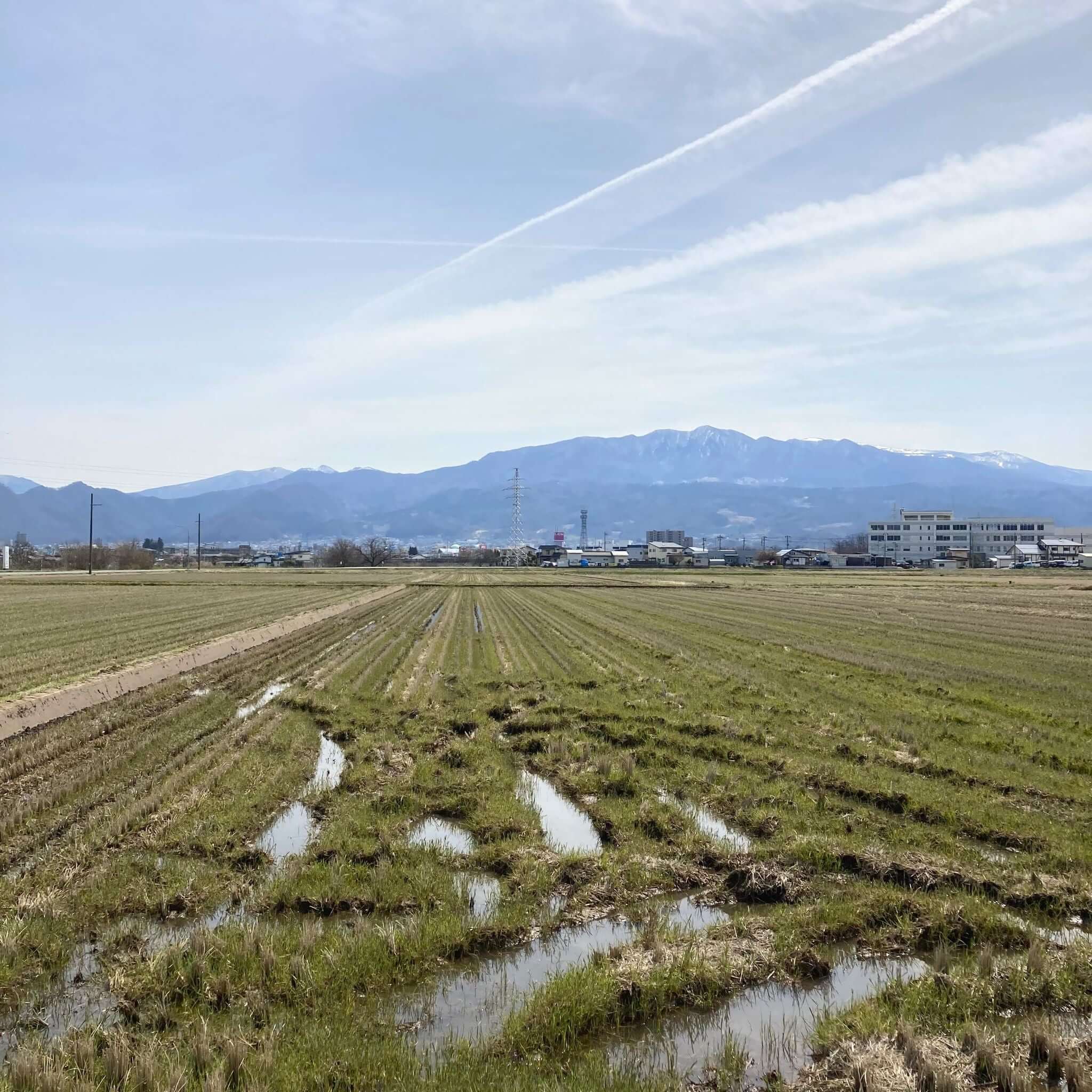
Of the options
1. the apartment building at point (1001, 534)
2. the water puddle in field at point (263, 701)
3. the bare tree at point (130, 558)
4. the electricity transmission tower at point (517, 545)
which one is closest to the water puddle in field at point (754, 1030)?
the water puddle in field at point (263, 701)

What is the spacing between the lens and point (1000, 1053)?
16.8 ft

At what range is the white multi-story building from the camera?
161875mm

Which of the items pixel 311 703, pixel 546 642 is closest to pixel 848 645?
pixel 546 642

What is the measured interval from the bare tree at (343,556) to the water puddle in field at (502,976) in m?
162

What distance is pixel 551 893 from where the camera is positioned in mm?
7840

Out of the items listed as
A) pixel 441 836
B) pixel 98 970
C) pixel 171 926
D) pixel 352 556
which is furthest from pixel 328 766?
pixel 352 556

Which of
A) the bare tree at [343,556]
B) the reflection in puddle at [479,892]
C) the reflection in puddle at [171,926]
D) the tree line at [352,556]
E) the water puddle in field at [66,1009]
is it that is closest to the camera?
the water puddle in field at [66,1009]

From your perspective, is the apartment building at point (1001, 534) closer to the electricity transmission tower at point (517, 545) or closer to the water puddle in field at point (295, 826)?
the electricity transmission tower at point (517, 545)

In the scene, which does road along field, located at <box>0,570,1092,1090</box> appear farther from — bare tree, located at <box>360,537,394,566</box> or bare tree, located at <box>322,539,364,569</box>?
bare tree, located at <box>322,539,364,569</box>

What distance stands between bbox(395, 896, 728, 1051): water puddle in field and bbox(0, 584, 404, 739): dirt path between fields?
11.1 m

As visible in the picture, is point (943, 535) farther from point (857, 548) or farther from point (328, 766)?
point (328, 766)

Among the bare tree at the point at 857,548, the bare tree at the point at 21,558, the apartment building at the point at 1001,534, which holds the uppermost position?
the apartment building at the point at 1001,534

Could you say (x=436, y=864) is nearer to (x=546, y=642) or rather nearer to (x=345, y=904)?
(x=345, y=904)

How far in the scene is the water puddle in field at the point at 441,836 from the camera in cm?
906
